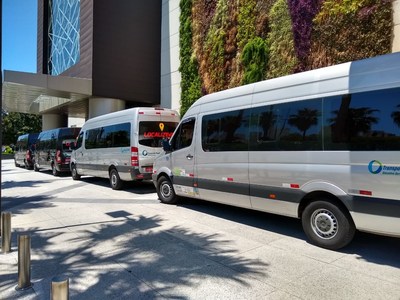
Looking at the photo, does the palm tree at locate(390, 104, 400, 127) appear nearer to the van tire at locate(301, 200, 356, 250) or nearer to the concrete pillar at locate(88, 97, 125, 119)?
the van tire at locate(301, 200, 356, 250)

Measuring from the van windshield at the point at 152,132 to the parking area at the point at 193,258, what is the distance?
3139 millimetres

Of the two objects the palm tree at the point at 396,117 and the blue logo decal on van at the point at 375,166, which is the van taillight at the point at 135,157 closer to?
the blue logo decal on van at the point at 375,166

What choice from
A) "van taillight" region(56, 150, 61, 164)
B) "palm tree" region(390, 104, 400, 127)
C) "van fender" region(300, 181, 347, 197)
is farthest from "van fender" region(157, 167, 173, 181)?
"van taillight" region(56, 150, 61, 164)

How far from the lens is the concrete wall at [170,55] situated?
64.4ft

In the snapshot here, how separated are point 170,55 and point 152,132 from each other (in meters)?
10.7

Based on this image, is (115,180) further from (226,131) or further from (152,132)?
(226,131)

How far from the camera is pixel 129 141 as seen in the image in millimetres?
10695

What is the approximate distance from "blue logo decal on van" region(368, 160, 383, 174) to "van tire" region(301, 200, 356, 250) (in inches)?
30.1

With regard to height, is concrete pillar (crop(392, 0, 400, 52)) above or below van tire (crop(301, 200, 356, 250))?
above

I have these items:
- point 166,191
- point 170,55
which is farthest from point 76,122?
point 166,191

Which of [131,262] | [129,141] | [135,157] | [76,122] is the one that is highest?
[76,122]

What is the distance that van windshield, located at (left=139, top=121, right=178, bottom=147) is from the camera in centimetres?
1060

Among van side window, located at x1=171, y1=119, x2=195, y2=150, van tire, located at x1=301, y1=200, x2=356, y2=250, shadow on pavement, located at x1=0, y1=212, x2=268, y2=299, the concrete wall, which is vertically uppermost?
the concrete wall

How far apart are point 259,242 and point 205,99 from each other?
3506 mm
